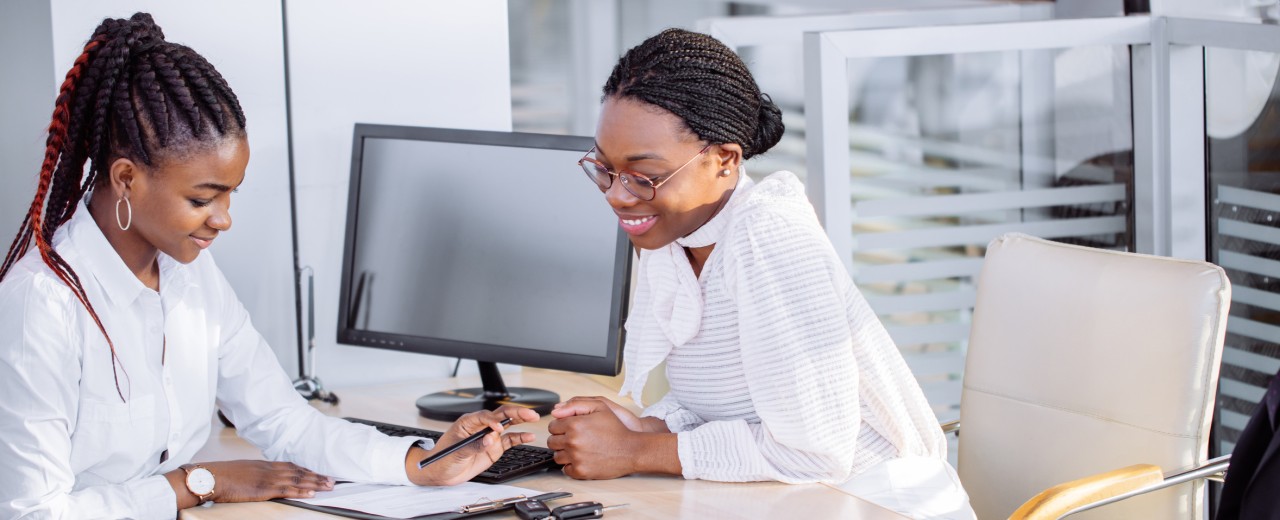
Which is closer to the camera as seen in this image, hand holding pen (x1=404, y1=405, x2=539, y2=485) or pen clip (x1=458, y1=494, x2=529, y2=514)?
pen clip (x1=458, y1=494, x2=529, y2=514)

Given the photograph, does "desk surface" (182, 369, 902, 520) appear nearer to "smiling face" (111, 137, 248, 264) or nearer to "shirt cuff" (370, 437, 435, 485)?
"shirt cuff" (370, 437, 435, 485)

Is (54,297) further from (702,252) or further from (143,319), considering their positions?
(702,252)

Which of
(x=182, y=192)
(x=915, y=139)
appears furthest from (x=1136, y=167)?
(x=182, y=192)

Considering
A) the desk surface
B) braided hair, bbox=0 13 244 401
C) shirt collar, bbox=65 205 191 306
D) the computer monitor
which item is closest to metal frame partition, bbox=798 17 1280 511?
the computer monitor

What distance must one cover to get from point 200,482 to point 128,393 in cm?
15

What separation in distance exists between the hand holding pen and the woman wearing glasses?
0.07 m

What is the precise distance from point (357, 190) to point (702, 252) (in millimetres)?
734

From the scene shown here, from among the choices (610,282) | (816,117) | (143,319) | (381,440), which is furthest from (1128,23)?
(143,319)

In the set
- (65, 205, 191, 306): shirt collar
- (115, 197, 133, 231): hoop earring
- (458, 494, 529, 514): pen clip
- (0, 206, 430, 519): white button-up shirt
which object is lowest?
(458, 494, 529, 514): pen clip

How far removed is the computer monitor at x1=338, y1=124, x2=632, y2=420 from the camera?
203 cm

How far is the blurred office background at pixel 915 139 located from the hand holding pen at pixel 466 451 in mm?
722

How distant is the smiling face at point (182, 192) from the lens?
5.08 feet

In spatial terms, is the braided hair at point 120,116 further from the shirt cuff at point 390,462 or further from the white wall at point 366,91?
the white wall at point 366,91

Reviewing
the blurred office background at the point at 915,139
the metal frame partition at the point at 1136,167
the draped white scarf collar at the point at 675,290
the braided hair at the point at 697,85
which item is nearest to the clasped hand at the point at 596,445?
the draped white scarf collar at the point at 675,290
